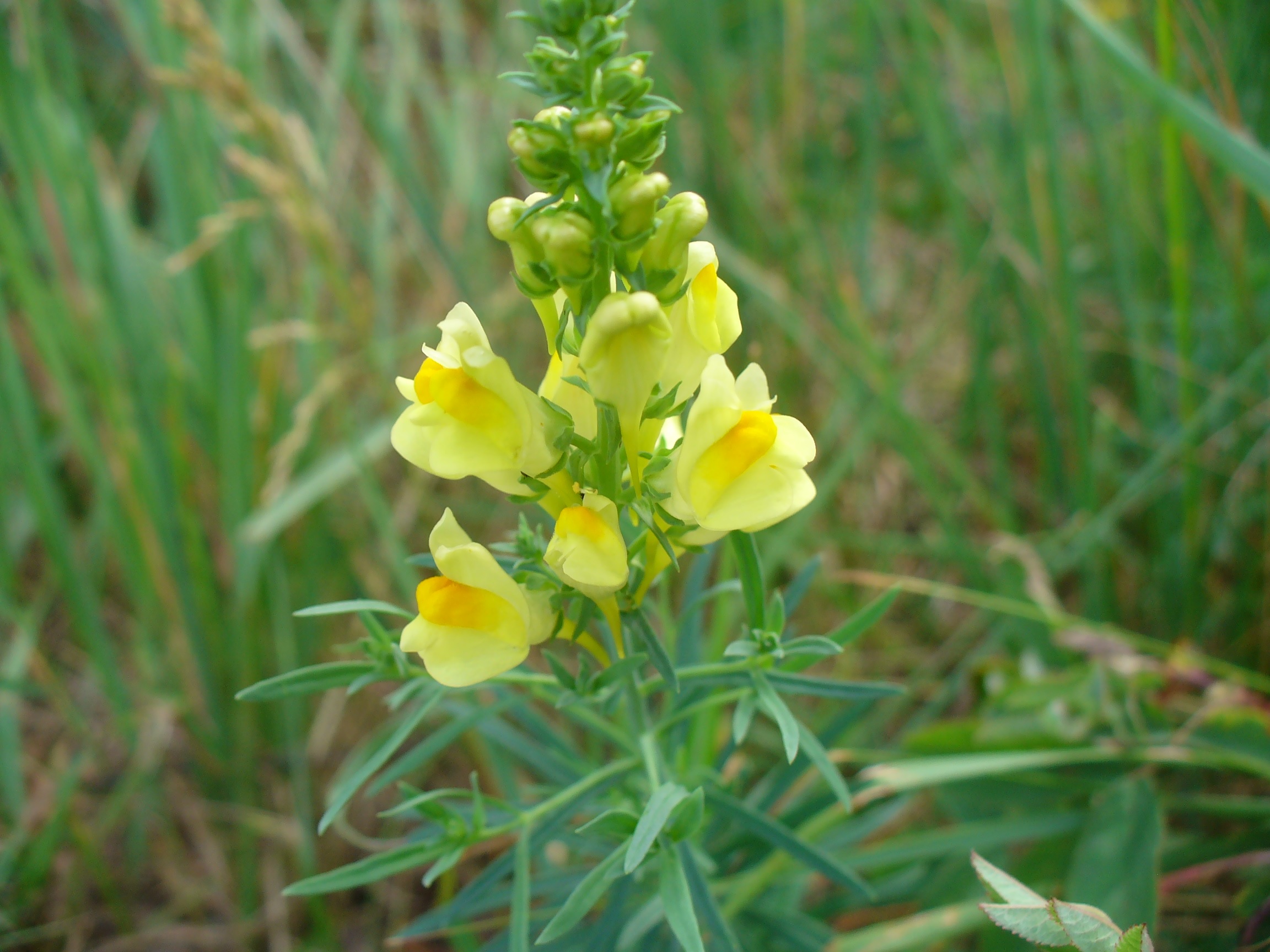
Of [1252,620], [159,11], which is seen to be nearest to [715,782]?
[1252,620]

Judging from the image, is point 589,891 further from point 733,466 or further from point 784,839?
point 733,466

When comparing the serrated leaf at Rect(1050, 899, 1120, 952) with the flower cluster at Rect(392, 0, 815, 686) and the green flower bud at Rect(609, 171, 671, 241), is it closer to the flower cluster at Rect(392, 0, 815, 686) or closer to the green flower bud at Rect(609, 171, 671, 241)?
the flower cluster at Rect(392, 0, 815, 686)

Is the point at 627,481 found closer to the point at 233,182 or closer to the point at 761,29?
the point at 233,182

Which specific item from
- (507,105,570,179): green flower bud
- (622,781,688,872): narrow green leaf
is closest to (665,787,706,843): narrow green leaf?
(622,781,688,872): narrow green leaf

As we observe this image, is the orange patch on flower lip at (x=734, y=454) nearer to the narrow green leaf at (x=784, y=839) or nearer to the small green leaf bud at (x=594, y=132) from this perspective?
the small green leaf bud at (x=594, y=132)

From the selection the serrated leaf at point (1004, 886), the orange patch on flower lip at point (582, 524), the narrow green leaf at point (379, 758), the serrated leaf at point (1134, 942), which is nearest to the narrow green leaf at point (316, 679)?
the narrow green leaf at point (379, 758)

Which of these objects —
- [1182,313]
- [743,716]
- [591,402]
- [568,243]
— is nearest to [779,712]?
[743,716]
